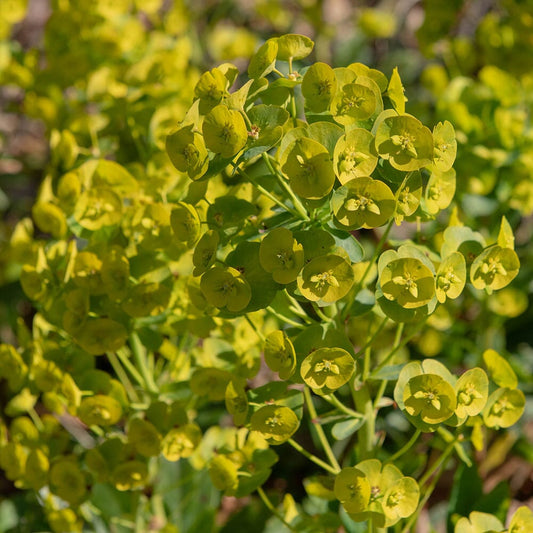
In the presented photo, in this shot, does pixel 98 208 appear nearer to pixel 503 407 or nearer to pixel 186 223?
pixel 186 223

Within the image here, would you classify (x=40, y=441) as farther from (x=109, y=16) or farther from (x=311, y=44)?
(x=109, y=16)

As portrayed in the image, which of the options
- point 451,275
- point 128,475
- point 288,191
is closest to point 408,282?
point 451,275

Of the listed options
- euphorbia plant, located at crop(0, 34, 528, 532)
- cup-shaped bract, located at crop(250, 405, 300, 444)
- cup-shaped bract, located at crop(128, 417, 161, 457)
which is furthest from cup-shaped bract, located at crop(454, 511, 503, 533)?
cup-shaped bract, located at crop(128, 417, 161, 457)

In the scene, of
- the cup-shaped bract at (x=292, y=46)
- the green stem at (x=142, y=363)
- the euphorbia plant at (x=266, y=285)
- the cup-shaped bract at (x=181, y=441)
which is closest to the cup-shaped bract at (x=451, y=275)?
the euphorbia plant at (x=266, y=285)

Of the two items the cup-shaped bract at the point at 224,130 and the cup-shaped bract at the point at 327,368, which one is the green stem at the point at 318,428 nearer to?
the cup-shaped bract at the point at 327,368

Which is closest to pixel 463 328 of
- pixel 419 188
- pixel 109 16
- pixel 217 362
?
pixel 217 362
